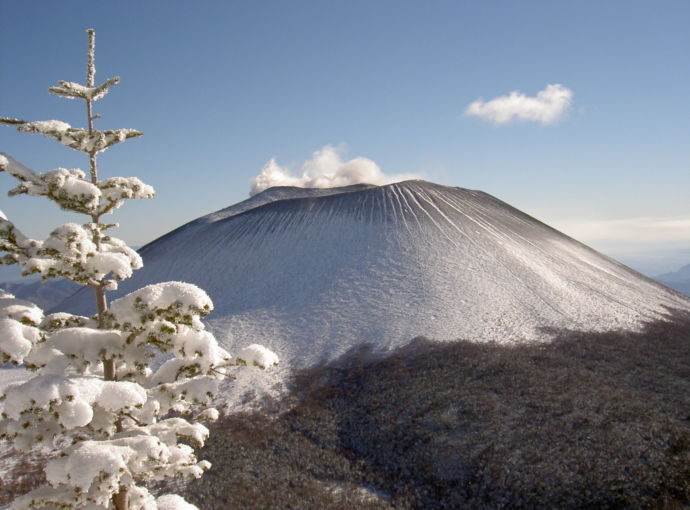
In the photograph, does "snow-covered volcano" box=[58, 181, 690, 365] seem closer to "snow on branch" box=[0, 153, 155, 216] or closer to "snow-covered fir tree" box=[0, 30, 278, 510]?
"snow-covered fir tree" box=[0, 30, 278, 510]

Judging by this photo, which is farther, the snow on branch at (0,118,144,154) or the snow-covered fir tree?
the snow on branch at (0,118,144,154)

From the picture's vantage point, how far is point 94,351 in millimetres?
7383

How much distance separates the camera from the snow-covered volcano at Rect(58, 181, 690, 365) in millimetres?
34375

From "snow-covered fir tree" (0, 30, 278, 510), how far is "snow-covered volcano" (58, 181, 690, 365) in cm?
2263

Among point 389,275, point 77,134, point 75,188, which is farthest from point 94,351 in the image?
point 389,275

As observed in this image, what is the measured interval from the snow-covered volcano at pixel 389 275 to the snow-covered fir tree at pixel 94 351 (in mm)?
22630

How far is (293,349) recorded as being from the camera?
32.1 metres

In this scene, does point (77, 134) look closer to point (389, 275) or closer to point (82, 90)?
point (82, 90)

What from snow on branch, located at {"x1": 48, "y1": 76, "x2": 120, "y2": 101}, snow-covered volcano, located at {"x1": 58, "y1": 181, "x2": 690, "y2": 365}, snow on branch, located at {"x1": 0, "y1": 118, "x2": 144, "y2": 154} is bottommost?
snow-covered volcano, located at {"x1": 58, "y1": 181, "x2": 690, "y2": 365}

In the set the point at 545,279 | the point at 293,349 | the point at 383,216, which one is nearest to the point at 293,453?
the point at 293,349

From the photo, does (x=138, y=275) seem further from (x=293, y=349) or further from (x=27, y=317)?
(x=27, y=317)

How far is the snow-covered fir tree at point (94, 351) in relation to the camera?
6.32m

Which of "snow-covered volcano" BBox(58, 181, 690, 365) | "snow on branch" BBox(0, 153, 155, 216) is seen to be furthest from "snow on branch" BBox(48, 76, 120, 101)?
"snow-covered volcano" BBox(58, 181, 690, 365)

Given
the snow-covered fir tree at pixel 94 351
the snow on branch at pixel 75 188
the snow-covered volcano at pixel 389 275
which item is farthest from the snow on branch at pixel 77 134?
the snow-covered volcano at pixel 389 275
